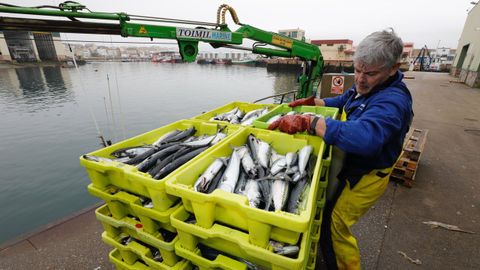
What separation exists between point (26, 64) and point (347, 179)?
229 ft

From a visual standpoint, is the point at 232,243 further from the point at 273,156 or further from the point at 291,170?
the point at 273,156

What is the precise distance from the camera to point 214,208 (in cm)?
140

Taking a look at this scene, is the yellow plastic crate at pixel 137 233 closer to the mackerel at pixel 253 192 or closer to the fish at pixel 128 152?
the fish at pixel 128 152

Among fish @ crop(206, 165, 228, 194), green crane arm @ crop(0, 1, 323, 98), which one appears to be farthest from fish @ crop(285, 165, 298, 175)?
green crane arm @ crop(0, 1, 323, 98)

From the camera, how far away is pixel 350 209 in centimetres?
209

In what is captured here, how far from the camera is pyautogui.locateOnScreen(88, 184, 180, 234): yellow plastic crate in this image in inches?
60.9

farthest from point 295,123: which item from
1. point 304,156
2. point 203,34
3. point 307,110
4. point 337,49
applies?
point 337,49

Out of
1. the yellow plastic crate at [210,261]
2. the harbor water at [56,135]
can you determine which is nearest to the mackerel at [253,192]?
the yellow plastic crate at [210,261]

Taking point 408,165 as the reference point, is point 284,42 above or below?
above

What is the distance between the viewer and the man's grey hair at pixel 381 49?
5.36 ft

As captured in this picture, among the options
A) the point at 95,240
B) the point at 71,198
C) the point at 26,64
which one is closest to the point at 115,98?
the point at 71,198

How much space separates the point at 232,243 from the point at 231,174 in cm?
59

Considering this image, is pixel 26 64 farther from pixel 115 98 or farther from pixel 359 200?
pixel 359 200

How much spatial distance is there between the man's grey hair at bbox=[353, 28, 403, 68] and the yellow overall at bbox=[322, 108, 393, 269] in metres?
0.92
